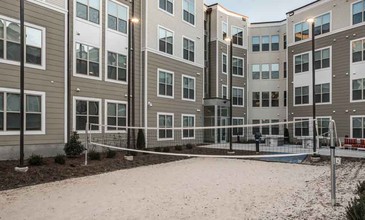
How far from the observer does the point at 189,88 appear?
87.0ft

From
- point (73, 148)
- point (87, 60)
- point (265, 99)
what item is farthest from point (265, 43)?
point (73, 148)

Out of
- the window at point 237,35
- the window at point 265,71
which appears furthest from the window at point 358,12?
the window at point 237,35

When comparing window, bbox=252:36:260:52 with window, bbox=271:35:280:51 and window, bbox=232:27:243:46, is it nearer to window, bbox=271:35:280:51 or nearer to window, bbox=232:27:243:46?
window, bbox=271:35:280:51

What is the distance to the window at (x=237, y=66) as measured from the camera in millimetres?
33344

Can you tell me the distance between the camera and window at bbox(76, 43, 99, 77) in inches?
696

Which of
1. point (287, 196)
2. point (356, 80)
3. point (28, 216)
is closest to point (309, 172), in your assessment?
point (287, 196)

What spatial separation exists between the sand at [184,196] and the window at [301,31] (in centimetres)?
2037

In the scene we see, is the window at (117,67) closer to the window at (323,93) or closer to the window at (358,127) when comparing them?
the window at (323,93)

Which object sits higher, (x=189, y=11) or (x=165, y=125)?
(x=189, y=11)

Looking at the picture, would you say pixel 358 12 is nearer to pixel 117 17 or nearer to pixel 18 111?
pixel 117 17

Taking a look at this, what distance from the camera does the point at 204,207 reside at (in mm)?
7430

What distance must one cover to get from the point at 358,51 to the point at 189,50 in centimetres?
1356

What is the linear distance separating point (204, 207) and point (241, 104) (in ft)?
89.4

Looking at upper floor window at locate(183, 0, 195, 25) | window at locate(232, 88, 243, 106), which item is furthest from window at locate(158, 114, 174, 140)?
window at locate(232, 88, 243, 106)
